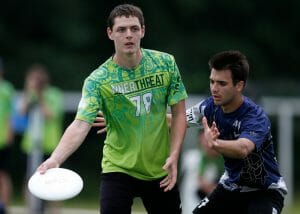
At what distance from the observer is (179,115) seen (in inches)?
342

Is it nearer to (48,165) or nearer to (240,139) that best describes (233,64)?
(240,139)

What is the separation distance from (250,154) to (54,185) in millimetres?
1528

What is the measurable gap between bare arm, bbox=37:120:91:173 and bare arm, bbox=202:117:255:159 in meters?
0.98

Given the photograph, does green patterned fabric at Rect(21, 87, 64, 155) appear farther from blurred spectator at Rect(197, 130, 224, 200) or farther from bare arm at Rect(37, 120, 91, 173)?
bare arm at Rect(37, 120, 91, 173)

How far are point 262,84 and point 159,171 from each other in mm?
13877

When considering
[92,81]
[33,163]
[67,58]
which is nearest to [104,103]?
[92,81]

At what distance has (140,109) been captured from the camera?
8633 mm

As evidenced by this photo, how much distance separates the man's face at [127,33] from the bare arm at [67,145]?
2.23 feet

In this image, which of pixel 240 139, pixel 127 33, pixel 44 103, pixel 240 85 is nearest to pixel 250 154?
pixel 240 139

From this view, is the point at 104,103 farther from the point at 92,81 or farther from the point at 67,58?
the point at 67,58

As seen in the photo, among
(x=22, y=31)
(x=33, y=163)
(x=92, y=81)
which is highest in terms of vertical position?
(x=22, y=31)

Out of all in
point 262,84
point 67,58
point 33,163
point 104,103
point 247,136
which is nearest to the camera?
point 247,136

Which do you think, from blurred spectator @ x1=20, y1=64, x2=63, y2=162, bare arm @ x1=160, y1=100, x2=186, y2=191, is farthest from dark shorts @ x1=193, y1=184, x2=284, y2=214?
blurred spectator @ x1=20, y1=64, x2=63, y2=162

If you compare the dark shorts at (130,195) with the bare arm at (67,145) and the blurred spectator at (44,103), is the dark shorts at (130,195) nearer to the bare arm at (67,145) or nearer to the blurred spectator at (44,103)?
the bare arm at (67,145)
